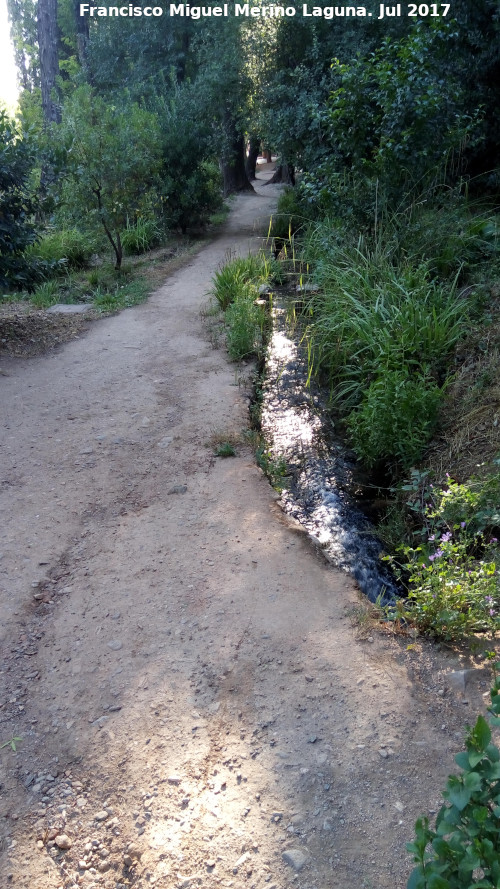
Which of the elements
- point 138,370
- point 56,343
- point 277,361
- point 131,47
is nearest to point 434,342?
point 277,361

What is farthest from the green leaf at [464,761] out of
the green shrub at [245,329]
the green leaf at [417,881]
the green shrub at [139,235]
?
the green shrub at [139,235]

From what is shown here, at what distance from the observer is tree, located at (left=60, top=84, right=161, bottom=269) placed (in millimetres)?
8969

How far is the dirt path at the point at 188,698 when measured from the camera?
7.02 feet

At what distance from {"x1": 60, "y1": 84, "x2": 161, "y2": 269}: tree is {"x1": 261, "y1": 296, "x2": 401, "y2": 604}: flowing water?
166 inches

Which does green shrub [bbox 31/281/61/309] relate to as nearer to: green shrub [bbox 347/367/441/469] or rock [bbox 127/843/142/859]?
green shrub [bbox 347/367/441/469]

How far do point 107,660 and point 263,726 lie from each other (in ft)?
2.58

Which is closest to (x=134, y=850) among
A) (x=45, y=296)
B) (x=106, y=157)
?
(x=45, y=296)

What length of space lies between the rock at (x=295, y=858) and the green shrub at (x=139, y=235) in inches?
406

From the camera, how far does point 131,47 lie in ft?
53.3

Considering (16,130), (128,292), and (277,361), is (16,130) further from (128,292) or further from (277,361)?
(277,361)

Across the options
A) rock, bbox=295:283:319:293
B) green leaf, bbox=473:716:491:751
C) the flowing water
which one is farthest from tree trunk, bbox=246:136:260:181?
green leaf, bbox=473:716:491:751

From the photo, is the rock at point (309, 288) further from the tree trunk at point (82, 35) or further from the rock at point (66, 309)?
the tree trunk at point (82, 35)

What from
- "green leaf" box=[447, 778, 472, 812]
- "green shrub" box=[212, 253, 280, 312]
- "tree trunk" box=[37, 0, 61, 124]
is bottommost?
"green shrub" box=[212, 253, 280, 312]

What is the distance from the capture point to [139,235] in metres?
11.2
